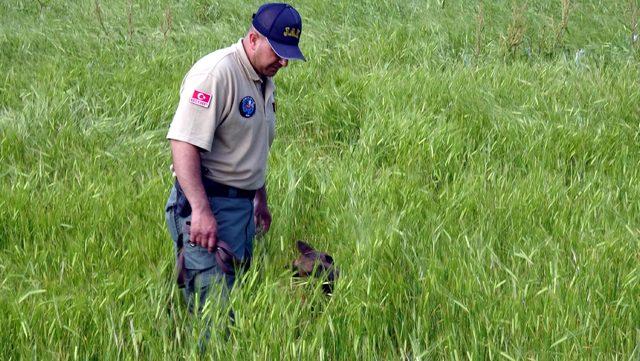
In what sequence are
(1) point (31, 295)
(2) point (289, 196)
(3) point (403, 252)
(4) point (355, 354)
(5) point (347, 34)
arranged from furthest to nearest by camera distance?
(5) point (347, 34) < (2) point (289, 196) < (3) point (403, 252) < (1) point (31, 295) < (4) point (355, 354)

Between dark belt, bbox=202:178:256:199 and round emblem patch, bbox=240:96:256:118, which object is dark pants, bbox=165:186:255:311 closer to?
dark belt, bbox=202:178:256:199

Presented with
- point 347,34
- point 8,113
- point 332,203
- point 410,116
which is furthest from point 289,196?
point 347,34

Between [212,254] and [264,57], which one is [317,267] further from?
[264,57]

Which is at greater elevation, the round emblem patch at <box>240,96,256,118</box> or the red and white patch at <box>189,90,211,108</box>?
the red and white patch at <box>189,90,211,108</box>

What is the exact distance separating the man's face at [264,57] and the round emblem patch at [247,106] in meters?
0.14

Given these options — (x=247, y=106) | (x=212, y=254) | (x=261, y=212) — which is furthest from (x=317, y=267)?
(x=247, y=106)

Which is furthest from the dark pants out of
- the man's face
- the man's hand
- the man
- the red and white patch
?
the man's face

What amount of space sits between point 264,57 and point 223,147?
394 millimetres

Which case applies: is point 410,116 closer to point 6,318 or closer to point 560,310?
point 560,310

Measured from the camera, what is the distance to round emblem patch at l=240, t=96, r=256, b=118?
3135 millimetres

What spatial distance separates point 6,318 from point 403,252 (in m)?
1.72

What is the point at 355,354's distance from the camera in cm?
299

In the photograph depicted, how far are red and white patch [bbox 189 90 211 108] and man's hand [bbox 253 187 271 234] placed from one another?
0.73m

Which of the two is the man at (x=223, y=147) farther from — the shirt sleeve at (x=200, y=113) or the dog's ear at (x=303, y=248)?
the dog's ear at (x=303, y=248)
